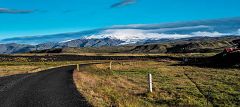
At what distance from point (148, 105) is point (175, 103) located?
7.26 feet

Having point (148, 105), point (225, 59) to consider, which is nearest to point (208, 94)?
point (148, 105)

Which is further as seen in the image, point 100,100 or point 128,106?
point 100,100

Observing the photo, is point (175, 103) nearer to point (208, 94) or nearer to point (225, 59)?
point (208, 94)

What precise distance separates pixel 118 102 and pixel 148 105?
2284 millimetres

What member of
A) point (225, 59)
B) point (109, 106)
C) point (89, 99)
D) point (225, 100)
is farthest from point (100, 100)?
point (225, 59)

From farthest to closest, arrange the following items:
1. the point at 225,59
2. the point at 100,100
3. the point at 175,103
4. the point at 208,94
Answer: the point at 225,59 < the point at 208,94 < the point at 175,103 < the point at 100,100

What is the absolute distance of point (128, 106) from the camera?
58.2ft

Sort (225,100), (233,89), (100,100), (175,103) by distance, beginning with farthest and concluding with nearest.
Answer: (233,89)
(225,100)
(175,103)
(100,100)

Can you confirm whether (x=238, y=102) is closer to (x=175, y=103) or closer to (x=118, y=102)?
(x=175, y=103)

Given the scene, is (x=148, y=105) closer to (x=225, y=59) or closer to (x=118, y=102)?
(x=118, y=102)

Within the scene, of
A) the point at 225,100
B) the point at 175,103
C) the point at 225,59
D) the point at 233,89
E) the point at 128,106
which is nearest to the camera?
the point at 128,106

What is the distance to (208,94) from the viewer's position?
26453 mm

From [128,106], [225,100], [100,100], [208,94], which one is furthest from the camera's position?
[208,94]

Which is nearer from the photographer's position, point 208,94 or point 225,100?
point 225,100
